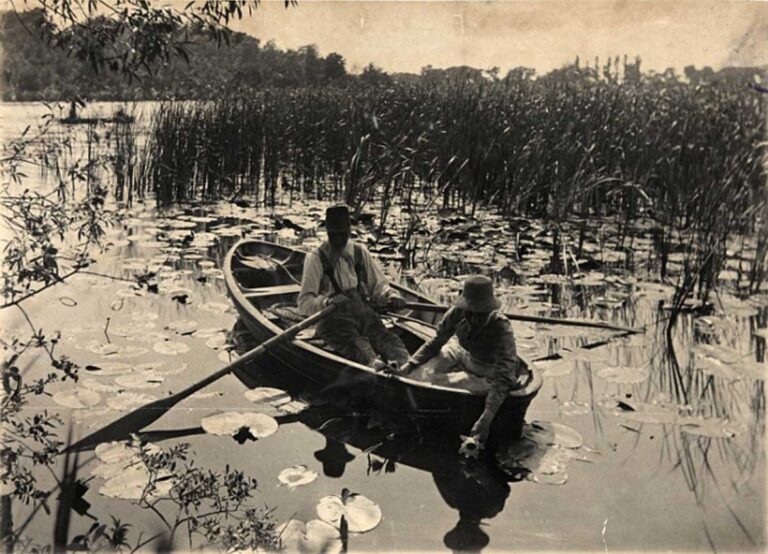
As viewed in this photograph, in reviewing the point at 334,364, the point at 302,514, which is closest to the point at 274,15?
the point at 334,364

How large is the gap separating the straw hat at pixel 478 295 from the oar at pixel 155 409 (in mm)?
994

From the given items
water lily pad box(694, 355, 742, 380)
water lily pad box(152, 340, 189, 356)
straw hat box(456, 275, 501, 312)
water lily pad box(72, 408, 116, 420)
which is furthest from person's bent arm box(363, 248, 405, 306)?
water lily pad box(694, 355, 742, 380)

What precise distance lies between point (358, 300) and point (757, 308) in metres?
3.25

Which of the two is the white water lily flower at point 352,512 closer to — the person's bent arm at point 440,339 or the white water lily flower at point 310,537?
the white water lily flower at point 310,537

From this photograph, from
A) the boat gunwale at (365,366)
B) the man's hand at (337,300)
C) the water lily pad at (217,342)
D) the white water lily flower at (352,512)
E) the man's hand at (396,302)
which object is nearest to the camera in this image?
the white water lily flower at (352,512)

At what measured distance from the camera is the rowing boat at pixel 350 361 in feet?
11.6

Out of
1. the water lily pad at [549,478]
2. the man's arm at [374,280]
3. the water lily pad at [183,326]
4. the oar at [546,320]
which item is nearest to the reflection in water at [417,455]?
the water lily pad at [549,478]

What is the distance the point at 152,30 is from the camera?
354 cm

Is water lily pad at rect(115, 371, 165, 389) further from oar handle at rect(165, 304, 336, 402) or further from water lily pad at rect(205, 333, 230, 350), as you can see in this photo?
water lily pad at rect(205, 333, 230, 350)

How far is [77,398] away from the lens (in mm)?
3969

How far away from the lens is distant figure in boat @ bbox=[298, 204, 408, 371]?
14.3ft

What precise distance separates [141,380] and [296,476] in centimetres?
139

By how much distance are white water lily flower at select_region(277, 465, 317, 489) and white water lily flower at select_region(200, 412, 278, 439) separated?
316 millimetres

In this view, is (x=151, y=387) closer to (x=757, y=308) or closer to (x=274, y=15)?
(x=274, y=15)
